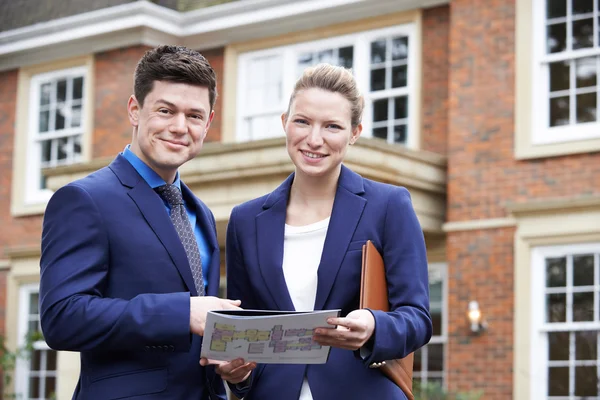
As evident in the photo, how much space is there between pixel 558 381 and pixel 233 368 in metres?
9.65

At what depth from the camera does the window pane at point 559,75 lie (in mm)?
12664

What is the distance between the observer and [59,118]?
57.7 ft

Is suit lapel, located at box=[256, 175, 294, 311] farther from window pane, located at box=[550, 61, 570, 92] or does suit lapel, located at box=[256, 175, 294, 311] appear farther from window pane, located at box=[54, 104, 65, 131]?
window pane, located at box=[54, 104, 65, 131]

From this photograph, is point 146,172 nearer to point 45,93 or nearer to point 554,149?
point 554,149

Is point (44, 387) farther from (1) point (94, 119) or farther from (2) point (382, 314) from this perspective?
(2) point (382, 314)

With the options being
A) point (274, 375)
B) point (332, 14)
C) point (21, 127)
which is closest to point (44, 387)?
point (21, 127)

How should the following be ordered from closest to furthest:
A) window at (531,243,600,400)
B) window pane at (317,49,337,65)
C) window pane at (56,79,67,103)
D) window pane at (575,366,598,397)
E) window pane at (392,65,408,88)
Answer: window pane at (575,366,598,397) < window at (531,243,600,400) < window pane at (392,65,408,88) < window pane at (317,49,337,65) < window pane at (56,79,67,103)

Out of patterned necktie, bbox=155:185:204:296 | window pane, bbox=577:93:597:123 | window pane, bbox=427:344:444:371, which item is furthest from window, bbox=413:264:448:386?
patterned necktie, bbox=155:185:204:296

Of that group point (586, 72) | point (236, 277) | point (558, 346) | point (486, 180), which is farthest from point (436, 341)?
point (236, 277)

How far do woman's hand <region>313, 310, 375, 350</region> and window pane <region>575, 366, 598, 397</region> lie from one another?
31.1 feet

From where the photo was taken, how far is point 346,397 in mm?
3338

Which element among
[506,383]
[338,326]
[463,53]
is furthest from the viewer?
[463,53]

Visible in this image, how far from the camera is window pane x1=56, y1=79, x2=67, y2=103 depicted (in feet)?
57.5

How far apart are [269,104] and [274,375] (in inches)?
482
